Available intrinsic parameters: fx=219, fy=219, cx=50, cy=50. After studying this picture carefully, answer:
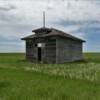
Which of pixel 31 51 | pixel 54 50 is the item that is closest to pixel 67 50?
pixel 54 50

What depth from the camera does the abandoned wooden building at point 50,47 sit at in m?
31.2

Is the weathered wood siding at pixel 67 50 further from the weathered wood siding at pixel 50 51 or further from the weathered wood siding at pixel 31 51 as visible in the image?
the weathered wood siding at pixel 31 51

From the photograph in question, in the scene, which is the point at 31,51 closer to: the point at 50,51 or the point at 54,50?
the point at 50,51

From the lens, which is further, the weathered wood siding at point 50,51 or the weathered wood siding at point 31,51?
the weathered wood siding at point 31,51

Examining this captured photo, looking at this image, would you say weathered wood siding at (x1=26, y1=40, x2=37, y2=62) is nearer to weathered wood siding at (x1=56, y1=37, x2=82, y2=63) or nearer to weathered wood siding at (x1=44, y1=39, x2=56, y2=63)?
weathered wood siding at (x1=44, y1=39, x2=56, y2=63)

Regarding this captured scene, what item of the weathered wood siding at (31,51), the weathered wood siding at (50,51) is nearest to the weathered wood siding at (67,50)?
the weathered wood siding at (50,51)

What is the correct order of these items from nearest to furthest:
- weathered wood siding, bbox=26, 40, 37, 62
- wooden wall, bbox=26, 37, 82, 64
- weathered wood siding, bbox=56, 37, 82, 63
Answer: wooden wall, bbox=26, 37, 82, 64
weathered wood siding, bbox=56, 37, 82, 63
weathered wood siding, bbox=26, 40, 37, 62

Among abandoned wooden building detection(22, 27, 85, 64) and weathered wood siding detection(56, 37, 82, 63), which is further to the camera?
weathered wood siding detection(56, 37, 82, 63)

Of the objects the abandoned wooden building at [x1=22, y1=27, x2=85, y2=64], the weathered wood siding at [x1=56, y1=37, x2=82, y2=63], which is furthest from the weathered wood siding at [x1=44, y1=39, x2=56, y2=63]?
the weathered wood siding at [x1=56, y1=37, x2=82, y2=63]

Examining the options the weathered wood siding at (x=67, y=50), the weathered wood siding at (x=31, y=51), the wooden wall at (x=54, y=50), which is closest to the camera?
the wooden wall at (x=54, y=50)

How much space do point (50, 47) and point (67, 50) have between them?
3.39 metres

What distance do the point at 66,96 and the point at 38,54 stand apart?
79.6ft

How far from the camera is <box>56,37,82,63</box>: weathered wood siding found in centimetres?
3140

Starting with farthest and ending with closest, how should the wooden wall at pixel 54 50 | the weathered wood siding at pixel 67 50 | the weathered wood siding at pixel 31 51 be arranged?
1. the weathered wood siding at pixel 31 51
2. the weathered wood siding at pixel 67 50
3. the wooden wall at pixel 54 50
